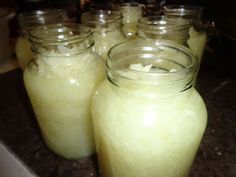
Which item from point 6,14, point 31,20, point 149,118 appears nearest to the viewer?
point 149,118

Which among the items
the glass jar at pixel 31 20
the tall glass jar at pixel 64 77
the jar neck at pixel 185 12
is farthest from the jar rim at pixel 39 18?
the jar neck at pixel 185 12

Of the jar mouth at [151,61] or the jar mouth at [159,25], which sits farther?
the jar mouth at [159,25]

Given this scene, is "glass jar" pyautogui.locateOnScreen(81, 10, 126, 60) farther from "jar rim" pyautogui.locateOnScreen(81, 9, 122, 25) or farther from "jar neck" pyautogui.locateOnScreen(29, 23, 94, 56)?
"jar neck" pyautogui.locateOnScreen(29, 23, 94, 56)

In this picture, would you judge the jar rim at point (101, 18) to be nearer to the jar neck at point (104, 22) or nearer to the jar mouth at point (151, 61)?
the jar neck at point (104, 22)

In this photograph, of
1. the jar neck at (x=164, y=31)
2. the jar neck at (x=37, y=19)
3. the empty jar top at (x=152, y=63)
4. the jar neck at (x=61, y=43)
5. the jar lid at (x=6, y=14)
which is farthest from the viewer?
the jar lid at (x=6, y=14)

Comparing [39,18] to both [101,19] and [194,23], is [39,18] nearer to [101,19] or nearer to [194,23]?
[101,19]

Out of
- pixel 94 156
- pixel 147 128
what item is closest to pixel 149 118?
pixel 147 128

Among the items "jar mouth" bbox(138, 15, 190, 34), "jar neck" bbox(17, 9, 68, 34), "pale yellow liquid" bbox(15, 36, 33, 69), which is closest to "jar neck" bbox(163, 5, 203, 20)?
"jar mouth" bbox(138, 15, 190, 34)
